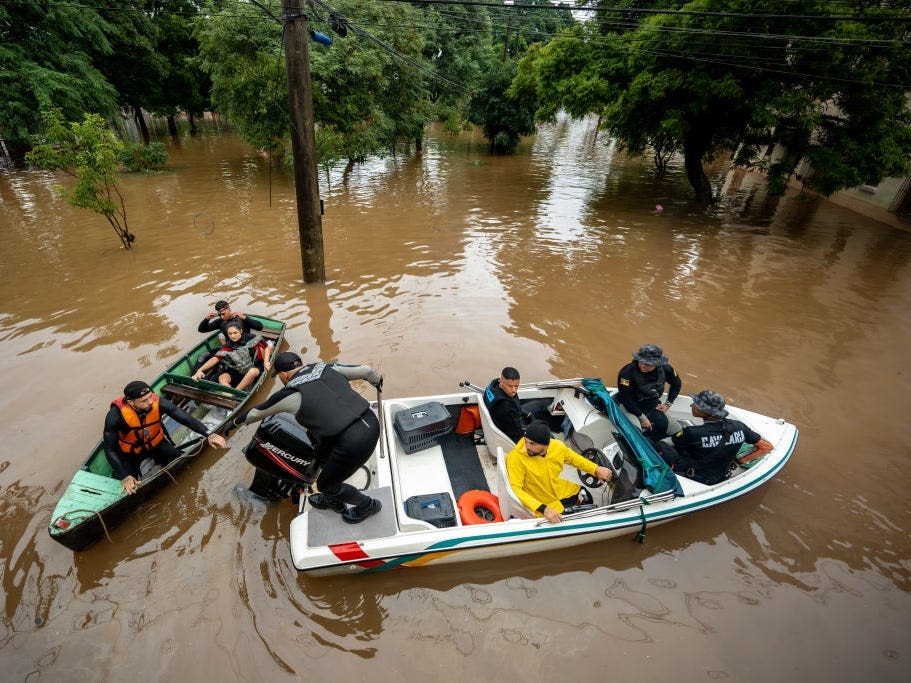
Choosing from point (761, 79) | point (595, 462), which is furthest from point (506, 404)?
point (761, 79)

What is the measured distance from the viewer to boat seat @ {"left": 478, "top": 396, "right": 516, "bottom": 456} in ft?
16.2

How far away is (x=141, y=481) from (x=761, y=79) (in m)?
18.2

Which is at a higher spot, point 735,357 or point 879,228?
point 879,228

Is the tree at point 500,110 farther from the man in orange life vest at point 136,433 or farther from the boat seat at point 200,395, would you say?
the man in orange life vest at point 136,433

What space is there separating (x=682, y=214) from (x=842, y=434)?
1345 centimetres

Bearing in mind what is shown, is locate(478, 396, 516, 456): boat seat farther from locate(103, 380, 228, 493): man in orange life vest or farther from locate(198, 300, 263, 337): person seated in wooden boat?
locate(198, 300, 263, 337): person seated in wooden boat

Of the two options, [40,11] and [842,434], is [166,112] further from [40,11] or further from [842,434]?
[842,434]

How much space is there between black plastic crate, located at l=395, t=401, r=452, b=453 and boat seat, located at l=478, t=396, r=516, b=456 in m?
0.48

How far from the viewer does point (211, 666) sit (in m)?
3.68

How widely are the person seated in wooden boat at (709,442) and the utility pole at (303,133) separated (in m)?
8.36

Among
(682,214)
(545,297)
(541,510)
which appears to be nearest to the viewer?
(541,510)

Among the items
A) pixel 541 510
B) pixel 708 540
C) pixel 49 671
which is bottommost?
pixel 49 671

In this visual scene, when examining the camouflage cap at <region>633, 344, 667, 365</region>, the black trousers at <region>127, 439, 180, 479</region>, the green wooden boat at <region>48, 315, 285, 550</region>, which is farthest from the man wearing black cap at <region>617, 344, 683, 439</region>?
the black trousers at <region>127, 439, 180, 479</region>

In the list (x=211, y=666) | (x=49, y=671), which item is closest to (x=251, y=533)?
(x=211, y=666)
